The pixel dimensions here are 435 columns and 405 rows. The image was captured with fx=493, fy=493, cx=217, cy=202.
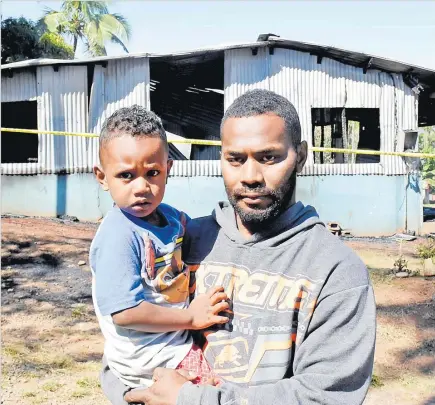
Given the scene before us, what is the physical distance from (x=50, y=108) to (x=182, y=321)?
12.9 meters

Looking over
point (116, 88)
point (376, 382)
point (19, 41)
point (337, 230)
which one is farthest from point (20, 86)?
point (376, 382)

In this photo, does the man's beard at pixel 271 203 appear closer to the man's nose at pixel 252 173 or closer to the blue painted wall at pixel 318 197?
the man's nose at pixel 252 173

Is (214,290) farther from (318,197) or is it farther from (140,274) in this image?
(318,197)

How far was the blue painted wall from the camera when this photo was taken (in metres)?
13.7

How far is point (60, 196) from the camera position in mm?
13742

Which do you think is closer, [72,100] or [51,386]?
[51,386]

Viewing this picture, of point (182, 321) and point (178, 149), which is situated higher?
point (178, 149)

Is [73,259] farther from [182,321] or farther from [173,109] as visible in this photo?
[173,109]

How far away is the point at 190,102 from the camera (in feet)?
56.4

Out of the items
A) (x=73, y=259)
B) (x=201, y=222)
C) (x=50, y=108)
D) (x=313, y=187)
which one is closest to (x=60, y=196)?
(x=50, y=108)

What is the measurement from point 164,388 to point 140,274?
0.41m

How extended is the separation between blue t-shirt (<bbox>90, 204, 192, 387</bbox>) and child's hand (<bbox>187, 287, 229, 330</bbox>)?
12 centimetres

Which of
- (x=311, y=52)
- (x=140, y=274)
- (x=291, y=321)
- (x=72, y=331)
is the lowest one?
(x=72, y=331)

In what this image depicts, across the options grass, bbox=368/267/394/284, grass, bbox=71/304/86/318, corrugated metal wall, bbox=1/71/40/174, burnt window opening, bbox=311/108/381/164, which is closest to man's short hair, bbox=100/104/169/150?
grass, bbox=71/304/86/318
